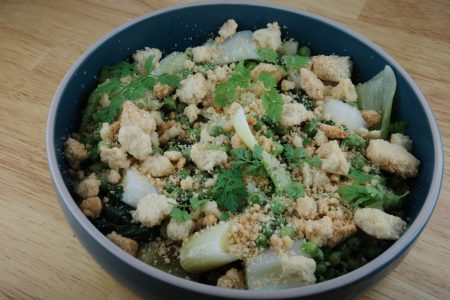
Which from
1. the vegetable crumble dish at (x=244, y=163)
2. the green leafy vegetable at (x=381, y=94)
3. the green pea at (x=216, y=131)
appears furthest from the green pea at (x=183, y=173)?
the green leafy vegetable at (x=381, y=94)

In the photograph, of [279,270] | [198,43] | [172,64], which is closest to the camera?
[279,270]

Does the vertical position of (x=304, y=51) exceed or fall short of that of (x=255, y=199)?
it exceeds it

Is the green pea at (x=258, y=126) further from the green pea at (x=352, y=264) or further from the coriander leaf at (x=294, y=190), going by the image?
the green pea at (x=352, y=264)

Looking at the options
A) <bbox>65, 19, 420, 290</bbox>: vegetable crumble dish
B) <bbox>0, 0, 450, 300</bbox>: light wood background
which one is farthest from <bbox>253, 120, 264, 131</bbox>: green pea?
<bbox>0, 0, 450, 300</bbox>: light wood background

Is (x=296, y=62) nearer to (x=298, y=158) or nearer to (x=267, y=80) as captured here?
(x=267, y=80)

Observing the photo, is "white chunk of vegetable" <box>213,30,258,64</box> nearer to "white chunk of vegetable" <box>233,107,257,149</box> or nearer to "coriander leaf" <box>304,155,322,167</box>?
"white chunk of vegetable" <box>233,107,257,149</box>

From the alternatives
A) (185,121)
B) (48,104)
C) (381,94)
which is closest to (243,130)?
(185,121)
